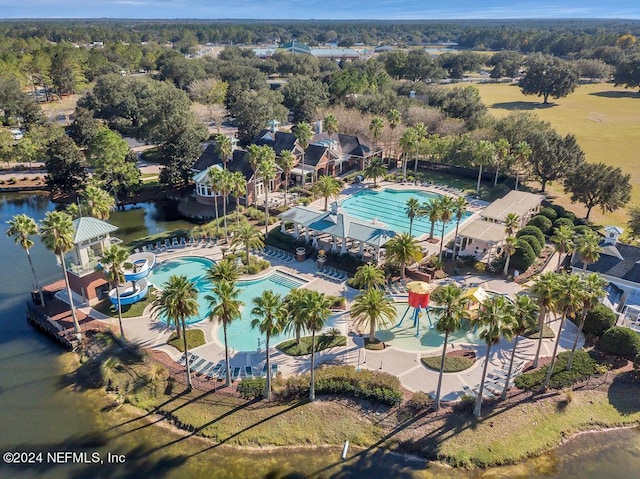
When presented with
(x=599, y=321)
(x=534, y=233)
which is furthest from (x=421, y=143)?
(x=599, y=321)

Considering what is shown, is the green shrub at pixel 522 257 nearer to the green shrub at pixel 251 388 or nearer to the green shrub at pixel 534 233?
the green shrub at pixel 534 233

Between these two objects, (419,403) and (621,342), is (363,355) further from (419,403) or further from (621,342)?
(621,342)

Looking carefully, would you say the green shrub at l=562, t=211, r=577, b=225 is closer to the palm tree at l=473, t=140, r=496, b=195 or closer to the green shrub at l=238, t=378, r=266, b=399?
the palm tree at l=473, t=140, r=496, b=195

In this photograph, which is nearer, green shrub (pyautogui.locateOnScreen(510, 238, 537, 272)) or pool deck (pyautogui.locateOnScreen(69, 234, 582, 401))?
pool deck (pyautogui.locateOnScreen(69, 234, 582, 401))

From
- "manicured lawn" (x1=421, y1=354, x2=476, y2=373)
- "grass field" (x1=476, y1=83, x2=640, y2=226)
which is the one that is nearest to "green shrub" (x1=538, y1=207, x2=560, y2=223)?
"grass field" (x1=476, y1=83, x2=640, y2=226)

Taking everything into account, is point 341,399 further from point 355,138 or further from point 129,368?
point 355,138
